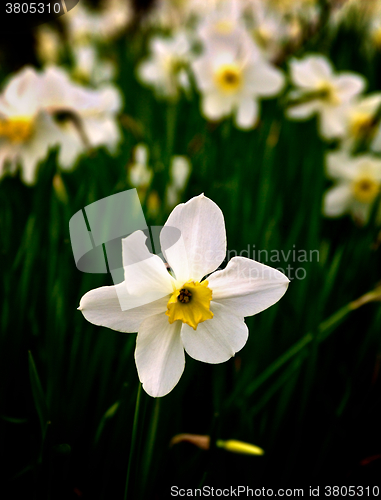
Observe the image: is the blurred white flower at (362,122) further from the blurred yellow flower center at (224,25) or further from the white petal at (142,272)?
the white petal at (142,272)

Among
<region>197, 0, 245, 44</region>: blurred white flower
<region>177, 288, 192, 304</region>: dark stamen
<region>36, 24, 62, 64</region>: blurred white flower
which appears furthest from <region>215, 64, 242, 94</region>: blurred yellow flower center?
<region>36, 24, 62, 64</region>: blurred white flower

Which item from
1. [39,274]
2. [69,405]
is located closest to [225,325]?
[69,405]

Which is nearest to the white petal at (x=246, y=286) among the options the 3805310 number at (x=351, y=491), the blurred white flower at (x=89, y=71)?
the 3805310 number at (x=351, y=491)

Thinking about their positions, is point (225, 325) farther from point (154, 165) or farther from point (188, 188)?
point (154, 165)

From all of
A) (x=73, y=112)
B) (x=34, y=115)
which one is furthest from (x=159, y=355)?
(x=73, y=112)

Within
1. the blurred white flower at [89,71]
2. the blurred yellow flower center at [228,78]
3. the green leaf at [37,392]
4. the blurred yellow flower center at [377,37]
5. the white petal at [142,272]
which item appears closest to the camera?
the white petal at [142,272]
